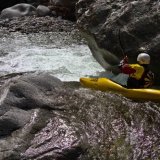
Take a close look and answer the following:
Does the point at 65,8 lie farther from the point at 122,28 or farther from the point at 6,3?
the point at 122,28

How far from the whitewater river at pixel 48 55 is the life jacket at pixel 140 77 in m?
2.46

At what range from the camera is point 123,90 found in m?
8.23

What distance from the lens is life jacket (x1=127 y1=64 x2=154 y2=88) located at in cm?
834

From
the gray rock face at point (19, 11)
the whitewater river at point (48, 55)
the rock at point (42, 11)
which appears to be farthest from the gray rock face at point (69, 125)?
the gray rock face at point (19, 11)

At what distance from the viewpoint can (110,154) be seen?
19.3ft

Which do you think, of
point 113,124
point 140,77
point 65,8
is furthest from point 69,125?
point 65,8

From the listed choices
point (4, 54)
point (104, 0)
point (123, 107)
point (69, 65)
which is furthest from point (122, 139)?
point (4, 54)

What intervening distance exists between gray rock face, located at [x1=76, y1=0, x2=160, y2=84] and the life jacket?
885 mm

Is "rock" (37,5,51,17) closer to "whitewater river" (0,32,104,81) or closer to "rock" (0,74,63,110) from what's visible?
"whitewater river" (0,32,104,81)

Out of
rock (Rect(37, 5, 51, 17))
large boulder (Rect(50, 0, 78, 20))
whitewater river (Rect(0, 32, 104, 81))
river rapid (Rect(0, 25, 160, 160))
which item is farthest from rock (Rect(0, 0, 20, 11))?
river rapid (Rect(0, 25, 160, 160))

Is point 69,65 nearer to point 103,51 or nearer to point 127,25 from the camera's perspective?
point 103,51

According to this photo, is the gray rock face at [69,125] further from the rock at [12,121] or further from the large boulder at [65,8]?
the large boulder at [65,8]

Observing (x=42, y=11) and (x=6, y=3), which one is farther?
(x=6, y=3)

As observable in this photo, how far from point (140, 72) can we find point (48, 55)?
5.80 m
